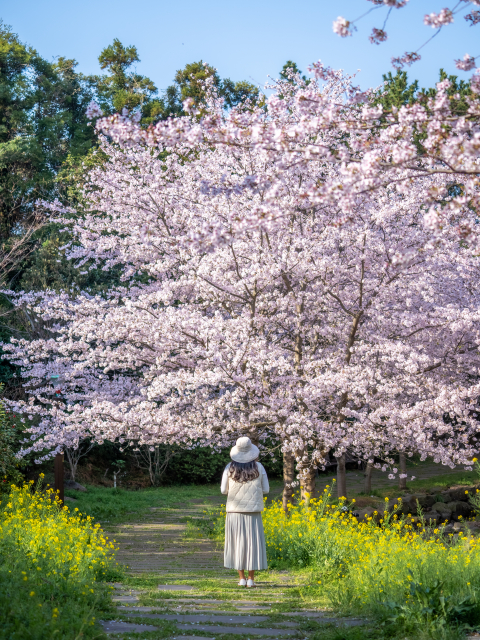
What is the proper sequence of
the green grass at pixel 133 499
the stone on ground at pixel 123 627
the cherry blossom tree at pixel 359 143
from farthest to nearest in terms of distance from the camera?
the green grass at pixel 133 499
the stone on ground at pixel 123 627
the cherry blossom tree at pixel 359 143

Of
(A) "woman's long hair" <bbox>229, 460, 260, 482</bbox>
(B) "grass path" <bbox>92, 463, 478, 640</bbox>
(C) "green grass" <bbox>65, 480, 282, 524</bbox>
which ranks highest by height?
(A) "woman's long hair" <bbox>229, 460, 260, 482</bbox>

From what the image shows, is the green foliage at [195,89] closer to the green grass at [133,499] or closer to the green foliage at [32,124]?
the green foliage at [32,124]

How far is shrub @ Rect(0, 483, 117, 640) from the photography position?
3.94 metres

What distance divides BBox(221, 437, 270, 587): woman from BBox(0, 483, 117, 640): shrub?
1.41m

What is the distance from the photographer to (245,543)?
265 inches

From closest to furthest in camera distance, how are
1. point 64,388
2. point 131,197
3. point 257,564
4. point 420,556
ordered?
point 420,556, point 257,564, point 131,197, point 64,388

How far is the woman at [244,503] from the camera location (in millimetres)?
6746

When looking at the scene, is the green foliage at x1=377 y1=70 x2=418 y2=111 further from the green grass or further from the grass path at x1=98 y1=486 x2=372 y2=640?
the grass path at x1=98 y1=486 x2=372 y2=640

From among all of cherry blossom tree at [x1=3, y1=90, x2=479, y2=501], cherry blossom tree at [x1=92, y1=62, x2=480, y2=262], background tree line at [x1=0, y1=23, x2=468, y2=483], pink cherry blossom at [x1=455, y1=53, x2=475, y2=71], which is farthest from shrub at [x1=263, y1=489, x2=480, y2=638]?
background tree line at [x1=0, y1=23, x2=468, y2=483]

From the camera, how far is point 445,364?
10797 mm

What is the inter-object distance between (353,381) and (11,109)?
84.3 ft

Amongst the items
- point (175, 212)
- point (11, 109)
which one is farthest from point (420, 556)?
point (11, 109)

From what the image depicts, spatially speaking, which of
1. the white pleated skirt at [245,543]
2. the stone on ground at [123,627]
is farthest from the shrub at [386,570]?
the stone on ground at [123,627]

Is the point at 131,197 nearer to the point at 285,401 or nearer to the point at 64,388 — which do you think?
the point at 64,388
